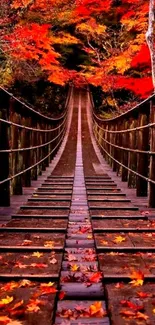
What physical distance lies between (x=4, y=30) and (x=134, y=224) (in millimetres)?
12034

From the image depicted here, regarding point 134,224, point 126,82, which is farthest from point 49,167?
point 126,82

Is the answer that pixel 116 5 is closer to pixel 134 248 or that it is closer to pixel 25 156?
pixel 25 156

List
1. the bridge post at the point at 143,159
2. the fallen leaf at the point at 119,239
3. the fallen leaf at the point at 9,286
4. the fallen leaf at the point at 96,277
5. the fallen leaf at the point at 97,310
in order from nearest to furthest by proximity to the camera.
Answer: the fallen leaf at the point at 97,310
the fallen leaf at the point at 9,286
the fallen leaf at the point at 96,277
the fallen leaf at the point at 119,239
the bridge post at the point at 143,159

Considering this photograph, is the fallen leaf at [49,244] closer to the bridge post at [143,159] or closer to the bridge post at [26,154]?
the bridge post at [143,159]

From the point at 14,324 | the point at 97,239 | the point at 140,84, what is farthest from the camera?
the point at 140,84

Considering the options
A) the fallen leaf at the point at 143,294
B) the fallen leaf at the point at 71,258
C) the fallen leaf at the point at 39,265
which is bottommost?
the fallen leaf at the point at 71,258

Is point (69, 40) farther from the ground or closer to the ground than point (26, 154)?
farther from the ground

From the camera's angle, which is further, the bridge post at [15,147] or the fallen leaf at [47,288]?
the bridge post at [15,147]

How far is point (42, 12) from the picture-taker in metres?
21.8

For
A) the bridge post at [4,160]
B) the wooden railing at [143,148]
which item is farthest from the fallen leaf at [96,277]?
the bridge post at [4,160]

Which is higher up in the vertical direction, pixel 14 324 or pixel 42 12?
pixel 42 12

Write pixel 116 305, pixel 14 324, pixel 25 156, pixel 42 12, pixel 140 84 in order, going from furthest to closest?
pixel 42 12 → pixel 140 84 → pixel 25 156 → pixel 116 305 → pixel 14 324

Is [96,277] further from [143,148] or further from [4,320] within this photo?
[143,148]

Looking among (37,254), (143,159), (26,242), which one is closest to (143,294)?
(37,254)
